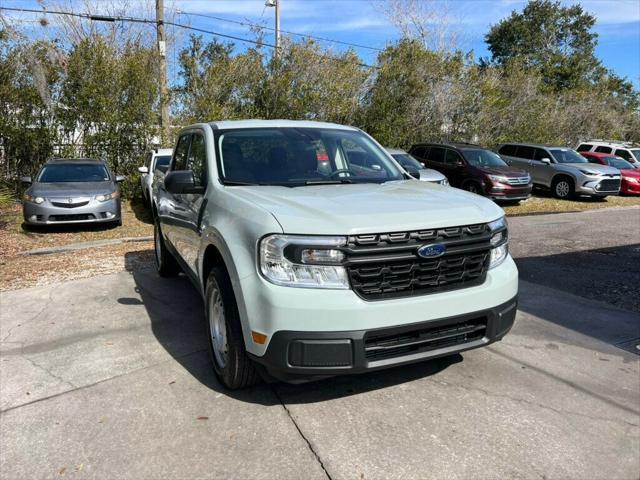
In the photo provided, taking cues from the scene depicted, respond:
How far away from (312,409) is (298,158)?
2000mm

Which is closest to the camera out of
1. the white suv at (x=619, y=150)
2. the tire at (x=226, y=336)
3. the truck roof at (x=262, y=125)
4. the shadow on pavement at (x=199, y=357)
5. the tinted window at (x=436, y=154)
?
the tire at (x=226, y=336)

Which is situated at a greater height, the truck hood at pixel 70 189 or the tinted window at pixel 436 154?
the tinted window at pixel 436 154

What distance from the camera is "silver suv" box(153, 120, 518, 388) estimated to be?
288 cm

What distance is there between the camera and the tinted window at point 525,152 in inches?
728

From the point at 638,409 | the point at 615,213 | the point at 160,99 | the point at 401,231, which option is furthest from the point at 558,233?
the point at 160,99

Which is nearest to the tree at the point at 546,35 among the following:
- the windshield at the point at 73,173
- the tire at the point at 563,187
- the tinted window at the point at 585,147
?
the tinted window at the point at 585,147

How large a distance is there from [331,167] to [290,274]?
5.32 feet

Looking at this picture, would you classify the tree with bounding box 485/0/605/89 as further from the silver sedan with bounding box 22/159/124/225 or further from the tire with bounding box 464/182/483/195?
the silver sedan with bounding box 22/159/124/225

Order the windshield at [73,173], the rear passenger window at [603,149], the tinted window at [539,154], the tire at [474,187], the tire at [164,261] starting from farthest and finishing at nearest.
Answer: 1. the rear passenger window at [603,149]
2. the tinted window at [539,154]
3. the tire at [474,187]
4. the windshield at [73,173]
5. the tire at [164,261]

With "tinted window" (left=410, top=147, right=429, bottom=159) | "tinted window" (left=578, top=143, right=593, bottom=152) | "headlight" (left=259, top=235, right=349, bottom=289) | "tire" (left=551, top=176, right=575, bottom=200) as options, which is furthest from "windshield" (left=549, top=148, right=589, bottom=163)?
"headlight" (left=259, top=235, right=349, bottom=289)

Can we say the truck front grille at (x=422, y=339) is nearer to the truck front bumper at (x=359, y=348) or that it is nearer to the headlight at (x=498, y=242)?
the truck front bumper at (x=359, y=348)

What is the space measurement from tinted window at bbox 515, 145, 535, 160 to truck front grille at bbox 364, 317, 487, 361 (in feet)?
55.5

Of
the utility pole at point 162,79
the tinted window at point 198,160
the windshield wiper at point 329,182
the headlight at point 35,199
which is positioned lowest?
the headlight at point 35,199

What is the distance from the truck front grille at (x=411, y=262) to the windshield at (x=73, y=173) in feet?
31.7
